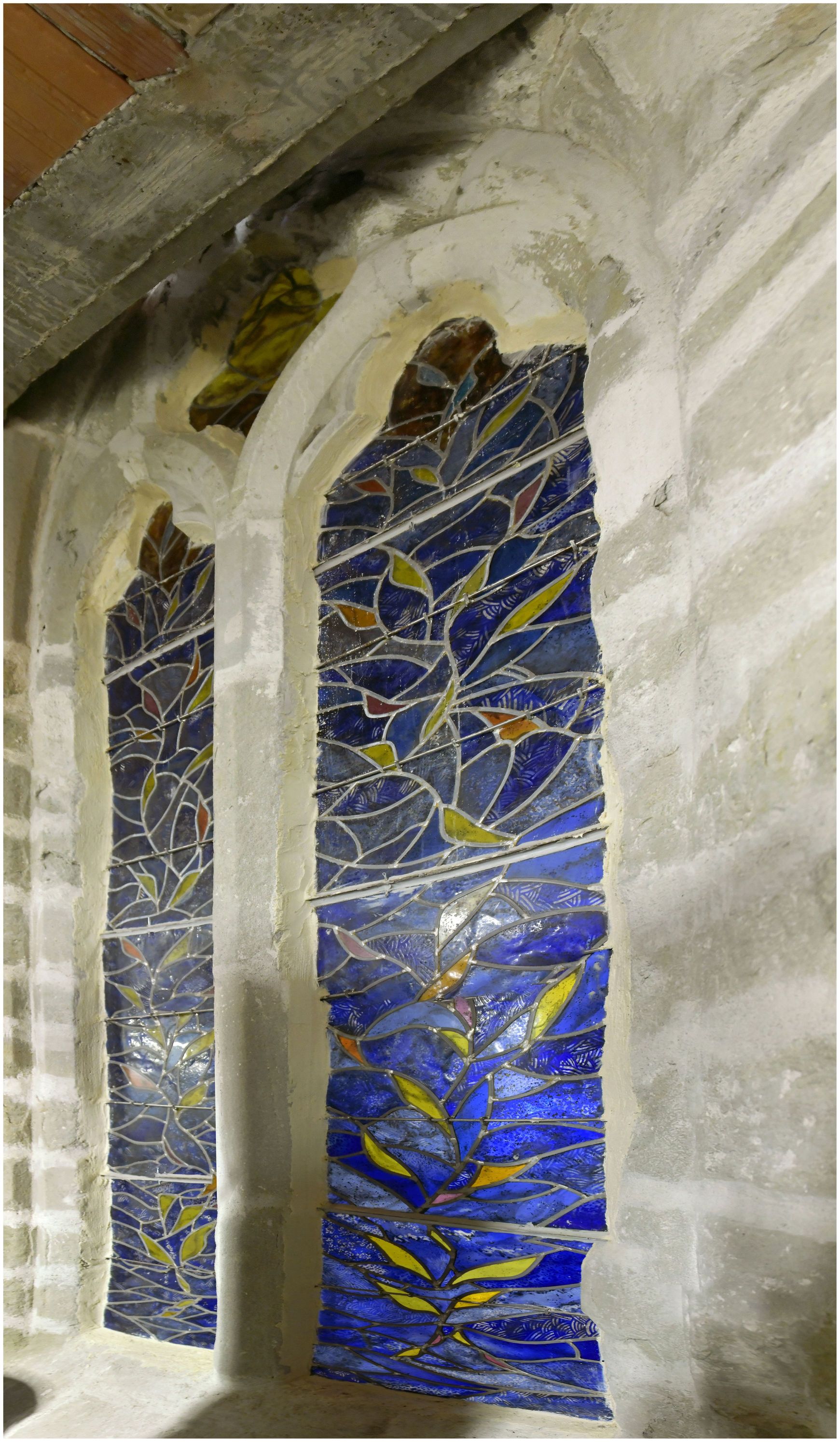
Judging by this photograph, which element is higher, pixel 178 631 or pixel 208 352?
pixel 208 352

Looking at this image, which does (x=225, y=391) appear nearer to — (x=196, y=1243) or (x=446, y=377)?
(x=446, y=377)

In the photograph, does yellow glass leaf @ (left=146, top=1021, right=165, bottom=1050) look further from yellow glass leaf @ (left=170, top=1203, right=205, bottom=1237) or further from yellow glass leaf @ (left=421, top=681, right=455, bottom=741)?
yellow glass leaf @ (left=421, top=681, right=455, bottom=741)

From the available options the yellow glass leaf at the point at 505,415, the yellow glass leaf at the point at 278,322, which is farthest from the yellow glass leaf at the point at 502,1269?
the yellow glass leaf at the point at 278,322

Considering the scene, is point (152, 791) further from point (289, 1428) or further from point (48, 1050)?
point (289, 1428)

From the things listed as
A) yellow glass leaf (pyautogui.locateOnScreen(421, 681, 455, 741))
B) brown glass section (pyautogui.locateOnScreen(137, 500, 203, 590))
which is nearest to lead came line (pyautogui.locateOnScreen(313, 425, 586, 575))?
yellow glass leaf (pyautogui.locateOnScreen(421, 681, 455, 741))

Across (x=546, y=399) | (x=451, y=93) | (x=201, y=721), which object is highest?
(x=451, y=93)

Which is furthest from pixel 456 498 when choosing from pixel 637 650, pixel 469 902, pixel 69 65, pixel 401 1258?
pixel 401 1258

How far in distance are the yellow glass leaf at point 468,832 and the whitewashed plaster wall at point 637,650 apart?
1.06 feet

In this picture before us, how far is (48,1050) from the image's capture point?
3.22 meters

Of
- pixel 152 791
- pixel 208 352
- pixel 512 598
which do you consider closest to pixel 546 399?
A: pixel 512 598

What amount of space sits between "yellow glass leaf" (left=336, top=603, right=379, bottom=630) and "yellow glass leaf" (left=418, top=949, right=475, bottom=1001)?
0.95 m

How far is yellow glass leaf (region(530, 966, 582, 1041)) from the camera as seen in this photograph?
196 cm

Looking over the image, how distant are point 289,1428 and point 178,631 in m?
2.26

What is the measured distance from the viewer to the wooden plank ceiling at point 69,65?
202 cm
